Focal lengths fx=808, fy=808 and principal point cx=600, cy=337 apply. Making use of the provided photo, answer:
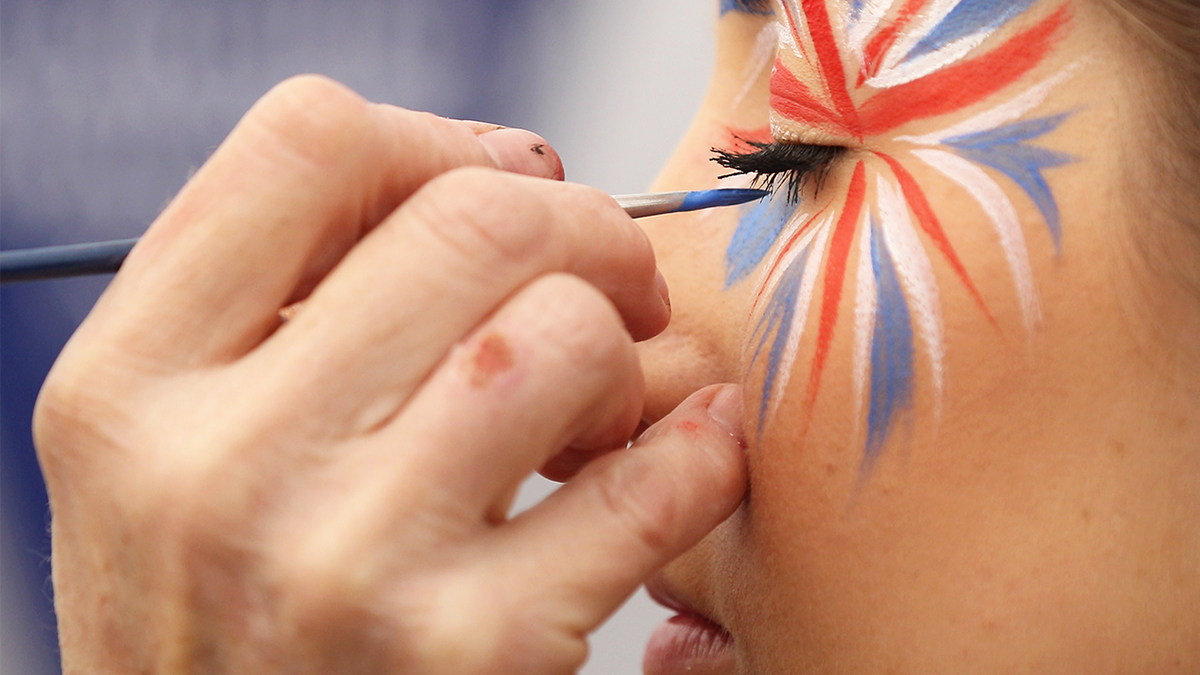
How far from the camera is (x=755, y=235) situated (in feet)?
2.32

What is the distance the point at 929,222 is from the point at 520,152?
0.98ft

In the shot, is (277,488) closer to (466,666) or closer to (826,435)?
(466,666)

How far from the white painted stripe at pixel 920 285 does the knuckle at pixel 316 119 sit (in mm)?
344

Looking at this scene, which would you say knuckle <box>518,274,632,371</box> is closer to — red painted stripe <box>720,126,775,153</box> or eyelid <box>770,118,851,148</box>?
eyelid <box>770,118,851,148</box>

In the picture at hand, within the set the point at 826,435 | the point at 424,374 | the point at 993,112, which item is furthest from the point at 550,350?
the point at 993,112


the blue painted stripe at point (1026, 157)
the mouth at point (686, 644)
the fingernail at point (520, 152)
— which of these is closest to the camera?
the blue painted stripe at point (1026, 157)

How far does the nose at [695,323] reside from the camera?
704mm

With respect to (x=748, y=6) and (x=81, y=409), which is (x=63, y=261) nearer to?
(x=81, y=409)

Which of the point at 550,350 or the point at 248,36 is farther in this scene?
the point at 248,36

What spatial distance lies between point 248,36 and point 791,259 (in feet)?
3.43

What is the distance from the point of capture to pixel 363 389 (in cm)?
43

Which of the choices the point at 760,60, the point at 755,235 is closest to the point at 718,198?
the point at 755,235

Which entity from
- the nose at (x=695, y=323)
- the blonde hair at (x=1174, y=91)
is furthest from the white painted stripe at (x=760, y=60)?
the blonde hair at (x=1174, y=91)

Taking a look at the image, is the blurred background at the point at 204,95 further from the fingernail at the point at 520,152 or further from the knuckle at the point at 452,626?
the knuckle at the point at 452,626
